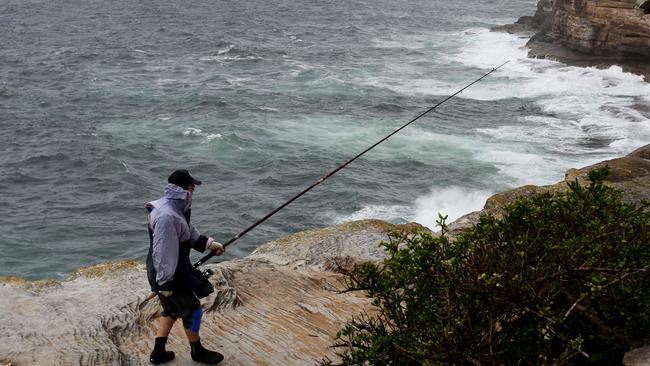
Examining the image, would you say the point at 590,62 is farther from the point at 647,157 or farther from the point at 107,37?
the point at 107,37

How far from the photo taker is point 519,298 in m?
5.71

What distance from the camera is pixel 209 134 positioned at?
33.2 metres

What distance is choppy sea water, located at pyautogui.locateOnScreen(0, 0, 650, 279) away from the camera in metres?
25.0

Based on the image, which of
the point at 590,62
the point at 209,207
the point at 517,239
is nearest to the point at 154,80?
the point at 209,207

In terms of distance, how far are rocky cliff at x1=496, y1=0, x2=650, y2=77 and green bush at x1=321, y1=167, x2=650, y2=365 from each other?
104 ft

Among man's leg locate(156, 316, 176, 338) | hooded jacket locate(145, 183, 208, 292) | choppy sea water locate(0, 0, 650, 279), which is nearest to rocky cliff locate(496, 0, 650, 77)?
choppy sea water locate(0, 0, 650, 279)

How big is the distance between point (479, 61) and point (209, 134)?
23.8 meters

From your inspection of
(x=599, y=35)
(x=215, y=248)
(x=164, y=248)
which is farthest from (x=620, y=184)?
(x=599, y=35)

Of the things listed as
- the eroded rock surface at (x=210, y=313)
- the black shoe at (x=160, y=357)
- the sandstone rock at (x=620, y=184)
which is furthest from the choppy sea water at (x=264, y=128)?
the black shoe at (x=160, y=357)

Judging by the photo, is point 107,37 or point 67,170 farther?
point 107,37

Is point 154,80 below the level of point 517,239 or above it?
below

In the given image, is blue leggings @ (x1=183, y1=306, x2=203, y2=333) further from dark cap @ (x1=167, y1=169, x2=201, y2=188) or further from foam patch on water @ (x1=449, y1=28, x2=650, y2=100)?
foam patch on water @ (x1=449, y1=28, x2=650, y2=100)

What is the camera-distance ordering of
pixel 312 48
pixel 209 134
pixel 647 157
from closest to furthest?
pixel 647 157, pixel 209 134, pixel 312 48

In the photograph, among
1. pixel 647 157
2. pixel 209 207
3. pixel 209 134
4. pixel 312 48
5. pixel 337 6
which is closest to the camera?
pixel 647 157
